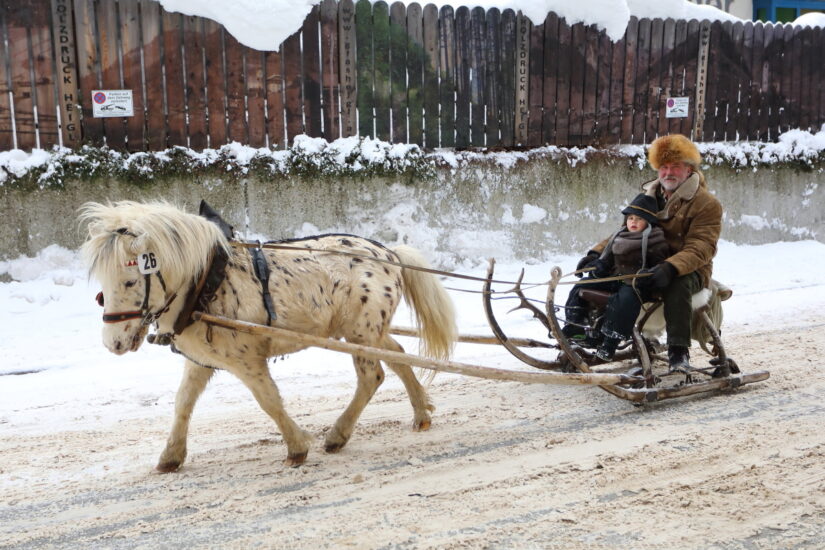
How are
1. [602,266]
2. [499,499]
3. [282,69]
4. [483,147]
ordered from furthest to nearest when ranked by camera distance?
[483,147] → [282,69] → [602,266] → [499,499]

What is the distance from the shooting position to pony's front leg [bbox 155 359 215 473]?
3.93 metres

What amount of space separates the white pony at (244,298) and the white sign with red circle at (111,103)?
388 cm

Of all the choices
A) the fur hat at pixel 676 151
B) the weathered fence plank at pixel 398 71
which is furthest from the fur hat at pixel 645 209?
the weathered fence plank at pixel 398 71

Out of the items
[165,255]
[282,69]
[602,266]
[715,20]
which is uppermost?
[715,20]

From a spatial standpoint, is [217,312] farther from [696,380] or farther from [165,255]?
[696,380]

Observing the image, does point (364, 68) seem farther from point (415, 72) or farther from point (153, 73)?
point (153, 73)

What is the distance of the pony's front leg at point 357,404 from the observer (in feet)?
13.8

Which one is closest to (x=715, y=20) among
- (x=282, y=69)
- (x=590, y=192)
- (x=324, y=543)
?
(x=590, y=192)

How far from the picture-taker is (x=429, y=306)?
183 inches

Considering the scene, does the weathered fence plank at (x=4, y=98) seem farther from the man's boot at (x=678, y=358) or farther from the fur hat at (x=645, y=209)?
the man's boot at (x=678, y=358)

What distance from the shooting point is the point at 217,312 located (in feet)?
12.5

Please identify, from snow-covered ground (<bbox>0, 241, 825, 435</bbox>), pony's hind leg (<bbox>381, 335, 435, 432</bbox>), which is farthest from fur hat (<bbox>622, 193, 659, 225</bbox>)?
pony's hind leg (<bbox>381, 335, 435, 432</bbox>)

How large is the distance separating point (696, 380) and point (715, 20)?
7.00m

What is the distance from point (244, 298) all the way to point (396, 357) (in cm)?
89
